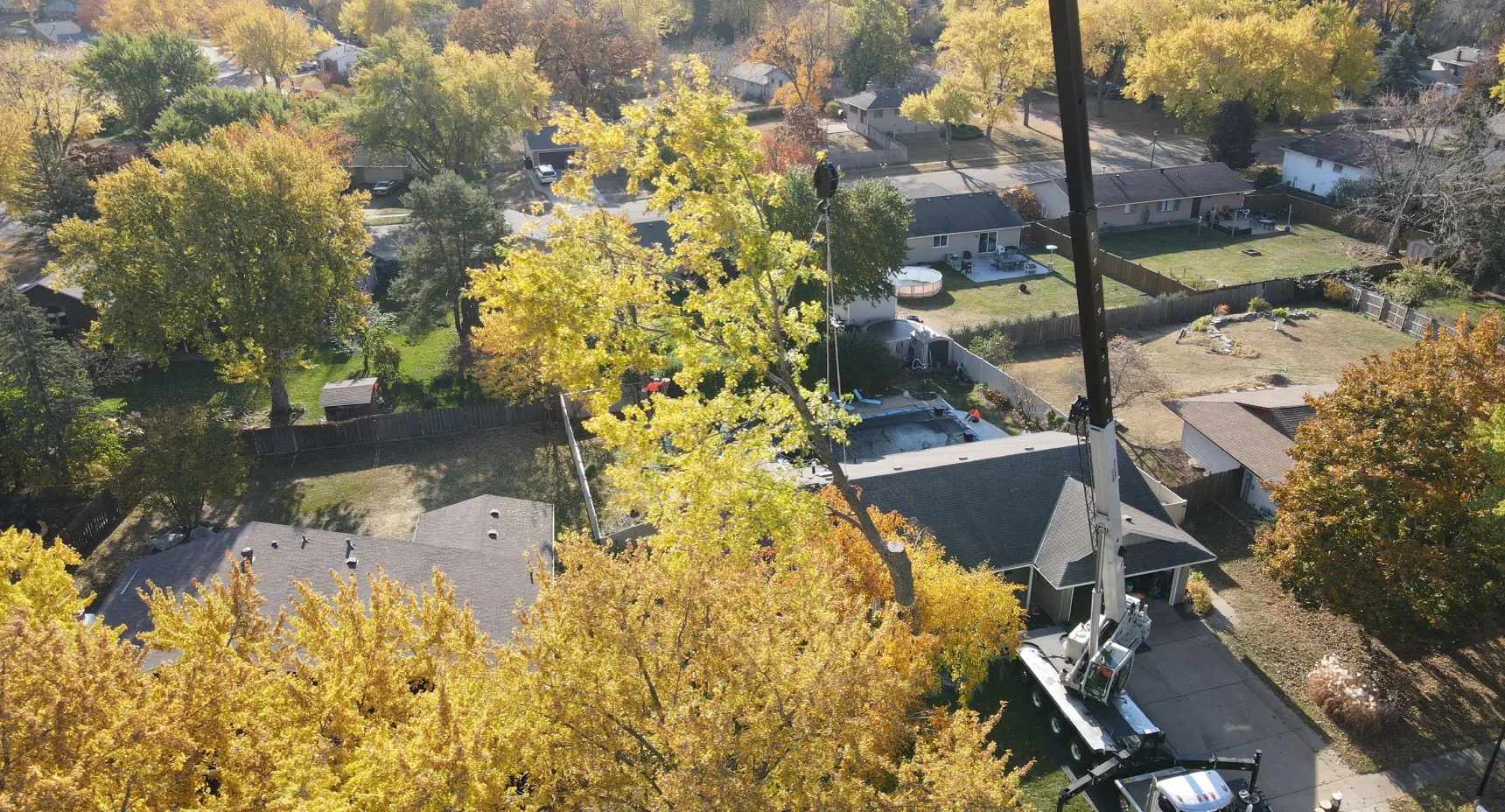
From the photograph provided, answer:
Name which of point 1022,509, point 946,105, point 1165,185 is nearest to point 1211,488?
point 1022,509

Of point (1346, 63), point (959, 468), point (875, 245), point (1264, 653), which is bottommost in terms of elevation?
point (1264, 653)

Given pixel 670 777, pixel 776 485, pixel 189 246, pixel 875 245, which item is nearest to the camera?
pixel 670 777

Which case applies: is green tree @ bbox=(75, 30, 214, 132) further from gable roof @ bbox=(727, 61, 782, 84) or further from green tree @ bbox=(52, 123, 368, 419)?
gable roof @ bbox=(727, 61, 782, 84)

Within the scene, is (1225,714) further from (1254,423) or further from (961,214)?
(961,214)

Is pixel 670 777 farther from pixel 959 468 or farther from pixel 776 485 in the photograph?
pixel 959 468

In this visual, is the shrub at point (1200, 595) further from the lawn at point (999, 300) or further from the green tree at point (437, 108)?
the green tree at point (437, 108)

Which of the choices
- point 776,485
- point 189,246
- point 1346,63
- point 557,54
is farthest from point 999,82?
point 776,485

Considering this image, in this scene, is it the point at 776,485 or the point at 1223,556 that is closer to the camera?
the point at 776,485

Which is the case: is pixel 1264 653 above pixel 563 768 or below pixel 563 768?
below
